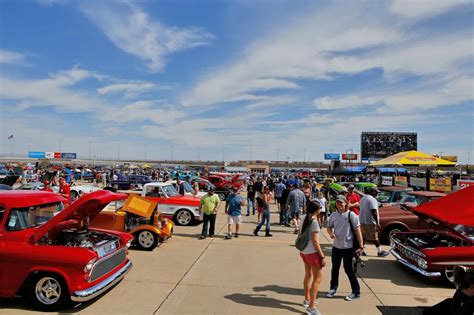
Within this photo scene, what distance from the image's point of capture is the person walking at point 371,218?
8.46 m

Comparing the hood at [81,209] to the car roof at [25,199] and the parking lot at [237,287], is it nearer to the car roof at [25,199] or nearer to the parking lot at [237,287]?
the car roof at [25,199]

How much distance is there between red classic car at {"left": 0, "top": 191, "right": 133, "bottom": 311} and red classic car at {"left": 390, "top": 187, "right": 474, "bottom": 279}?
511 cm

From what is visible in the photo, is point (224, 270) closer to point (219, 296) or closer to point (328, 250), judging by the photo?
point (219, 296)

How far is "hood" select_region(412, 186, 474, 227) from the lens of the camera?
471cm

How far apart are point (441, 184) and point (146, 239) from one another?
17590 millimetres

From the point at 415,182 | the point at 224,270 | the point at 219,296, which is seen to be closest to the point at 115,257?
the point at 219,296

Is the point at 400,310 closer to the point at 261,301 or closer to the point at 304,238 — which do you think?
the point at 304,238

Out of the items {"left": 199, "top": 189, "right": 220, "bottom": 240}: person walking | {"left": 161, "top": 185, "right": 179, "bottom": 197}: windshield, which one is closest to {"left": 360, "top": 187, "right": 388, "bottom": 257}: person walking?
{"left": 199, "top": 189, "right": 220, "bottom": 240}: person walking

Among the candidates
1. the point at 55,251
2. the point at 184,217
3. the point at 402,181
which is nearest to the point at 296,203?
the point at 184,217

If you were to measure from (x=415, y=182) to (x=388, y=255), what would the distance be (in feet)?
64.4

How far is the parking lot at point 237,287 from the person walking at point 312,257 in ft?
1.16

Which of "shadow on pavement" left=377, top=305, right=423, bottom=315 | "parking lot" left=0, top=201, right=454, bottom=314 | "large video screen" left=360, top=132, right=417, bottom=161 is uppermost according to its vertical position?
"large video screen" left=360, top=132, right=417, bottom=161

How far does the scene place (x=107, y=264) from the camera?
18.3 feet

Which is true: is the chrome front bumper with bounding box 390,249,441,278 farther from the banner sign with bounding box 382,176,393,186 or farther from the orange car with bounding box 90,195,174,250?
the banner sign with bounding box 382,176,393,186
